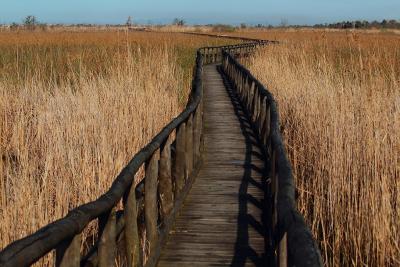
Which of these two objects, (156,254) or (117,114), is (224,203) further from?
(117,114)

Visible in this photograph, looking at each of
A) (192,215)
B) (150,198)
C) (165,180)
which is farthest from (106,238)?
(192,215)

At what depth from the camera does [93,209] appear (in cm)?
240

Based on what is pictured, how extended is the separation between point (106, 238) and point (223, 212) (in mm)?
2853

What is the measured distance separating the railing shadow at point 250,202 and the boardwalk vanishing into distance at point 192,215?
10mm

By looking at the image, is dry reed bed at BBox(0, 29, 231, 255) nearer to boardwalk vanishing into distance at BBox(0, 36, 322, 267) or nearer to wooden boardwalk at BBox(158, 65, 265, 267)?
boardwalk vanishing into distance at BBox(0, 36, 322, 267)

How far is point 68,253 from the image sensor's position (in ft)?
7.01

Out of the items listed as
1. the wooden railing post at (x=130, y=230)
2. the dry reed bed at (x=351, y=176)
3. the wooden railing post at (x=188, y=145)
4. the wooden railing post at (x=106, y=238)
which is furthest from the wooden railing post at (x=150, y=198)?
the wooden railing post at (x=188, y=145)

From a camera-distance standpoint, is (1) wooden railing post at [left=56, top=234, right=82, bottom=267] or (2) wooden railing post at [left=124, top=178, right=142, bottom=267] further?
(2) wooden railing post at [left=124, top=178, right=142, bottom=267]

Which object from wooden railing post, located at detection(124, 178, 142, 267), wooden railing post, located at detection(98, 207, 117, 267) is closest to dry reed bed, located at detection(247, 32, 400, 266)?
wooden railing post, located at detection(124, 178, 142, 267)

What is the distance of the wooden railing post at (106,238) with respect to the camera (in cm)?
268

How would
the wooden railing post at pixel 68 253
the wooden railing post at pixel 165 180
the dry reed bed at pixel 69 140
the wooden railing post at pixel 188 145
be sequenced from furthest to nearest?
the wooden railing post at pixel 188 145, the wooden railing post at pixel 165 180, the dry reed bed at pixel 69 140, the wooden railing post at pixel 68 253

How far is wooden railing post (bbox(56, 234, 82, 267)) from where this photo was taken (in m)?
2.11

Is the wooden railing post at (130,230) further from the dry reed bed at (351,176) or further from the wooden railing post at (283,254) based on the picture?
the dry reed bed at (351,176)

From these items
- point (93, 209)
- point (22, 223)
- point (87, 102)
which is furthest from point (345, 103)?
point (93, 209)
